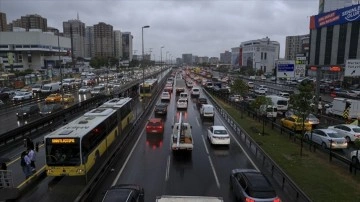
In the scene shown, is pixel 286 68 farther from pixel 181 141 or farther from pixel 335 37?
pixel 335 37

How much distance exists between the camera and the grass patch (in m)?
15.6

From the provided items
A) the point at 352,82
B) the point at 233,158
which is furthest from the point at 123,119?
the point at 352,82

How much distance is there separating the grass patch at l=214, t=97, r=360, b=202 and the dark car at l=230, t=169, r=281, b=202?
3061 millimetres

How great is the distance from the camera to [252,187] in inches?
523

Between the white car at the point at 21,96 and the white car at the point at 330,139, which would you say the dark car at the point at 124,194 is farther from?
the white car at the point at 21,96

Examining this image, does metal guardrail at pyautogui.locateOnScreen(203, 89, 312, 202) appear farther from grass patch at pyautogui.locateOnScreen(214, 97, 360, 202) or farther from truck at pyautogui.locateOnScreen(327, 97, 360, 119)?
truck at pyautogui.locateOnScreen(327, 97, 360, 119)

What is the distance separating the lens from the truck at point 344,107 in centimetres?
3681

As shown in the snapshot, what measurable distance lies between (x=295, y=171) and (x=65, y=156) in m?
13.2

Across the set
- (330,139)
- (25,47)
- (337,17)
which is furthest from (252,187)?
(25,47)

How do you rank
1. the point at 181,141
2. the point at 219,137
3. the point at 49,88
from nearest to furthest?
the point at 181,141 → the point at 219,137 → the point at 49,88

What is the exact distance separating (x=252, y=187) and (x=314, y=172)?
7.47m

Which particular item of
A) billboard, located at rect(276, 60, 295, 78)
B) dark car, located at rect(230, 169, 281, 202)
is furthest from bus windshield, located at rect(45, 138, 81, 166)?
billboard, located at rect(276, 60, 295, 78)

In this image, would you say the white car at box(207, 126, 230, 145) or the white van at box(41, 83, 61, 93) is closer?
the white car at box(207, 126, 230, 145)

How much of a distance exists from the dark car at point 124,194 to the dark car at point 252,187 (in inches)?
177
